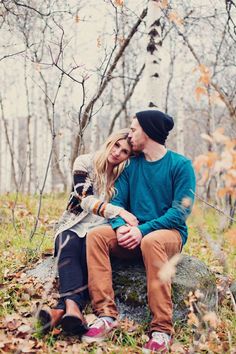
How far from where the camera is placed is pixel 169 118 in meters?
3.84

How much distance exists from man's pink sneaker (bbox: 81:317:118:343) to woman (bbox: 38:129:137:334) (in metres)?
0.17

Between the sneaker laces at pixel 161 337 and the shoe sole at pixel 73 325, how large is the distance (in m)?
0.46

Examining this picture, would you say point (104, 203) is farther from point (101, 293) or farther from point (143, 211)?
point (101, 293)

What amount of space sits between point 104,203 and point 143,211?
1.03 feet

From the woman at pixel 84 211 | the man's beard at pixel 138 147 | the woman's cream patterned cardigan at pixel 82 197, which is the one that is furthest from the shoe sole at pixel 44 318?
the man's beard at pixel 138 147

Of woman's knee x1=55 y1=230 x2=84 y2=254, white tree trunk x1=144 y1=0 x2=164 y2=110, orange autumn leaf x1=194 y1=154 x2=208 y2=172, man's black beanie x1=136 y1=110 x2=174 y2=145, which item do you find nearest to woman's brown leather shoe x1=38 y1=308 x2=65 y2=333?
woman's knee x1=55 y1=230 x2=84 y2=254

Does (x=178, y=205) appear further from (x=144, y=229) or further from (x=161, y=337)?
(x=161, y=337)

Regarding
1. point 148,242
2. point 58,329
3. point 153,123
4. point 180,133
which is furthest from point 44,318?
point 180,133

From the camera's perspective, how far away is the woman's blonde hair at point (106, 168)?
150 inches

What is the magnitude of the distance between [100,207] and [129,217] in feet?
0.77

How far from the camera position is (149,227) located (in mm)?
3518

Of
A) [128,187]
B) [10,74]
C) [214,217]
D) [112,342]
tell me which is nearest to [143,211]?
[128,187]

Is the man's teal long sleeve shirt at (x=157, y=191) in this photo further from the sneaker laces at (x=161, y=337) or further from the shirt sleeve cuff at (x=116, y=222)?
the sneaker laces at (x=161, y=337)

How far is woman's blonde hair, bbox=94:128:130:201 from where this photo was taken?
3.81 meters
